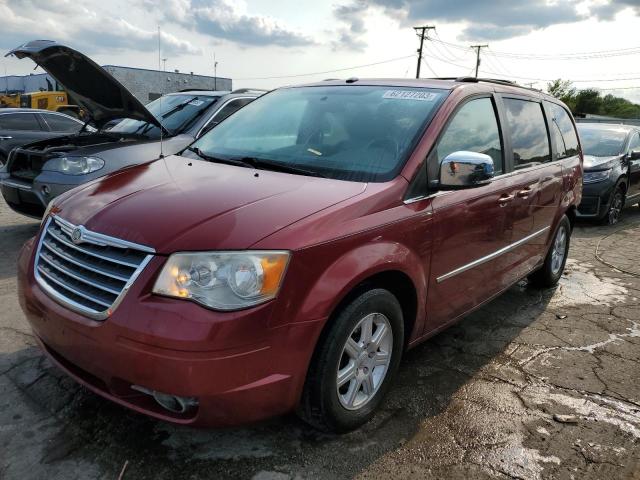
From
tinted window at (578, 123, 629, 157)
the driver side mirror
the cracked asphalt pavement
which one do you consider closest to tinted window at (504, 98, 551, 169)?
the driver side mirror

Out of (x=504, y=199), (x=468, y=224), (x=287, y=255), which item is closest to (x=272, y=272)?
(x=287, y=255)

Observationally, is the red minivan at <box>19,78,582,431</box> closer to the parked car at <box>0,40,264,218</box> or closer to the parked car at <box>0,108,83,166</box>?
the parked car at <box>0,40,264,218</box>

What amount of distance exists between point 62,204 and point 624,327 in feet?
13.7

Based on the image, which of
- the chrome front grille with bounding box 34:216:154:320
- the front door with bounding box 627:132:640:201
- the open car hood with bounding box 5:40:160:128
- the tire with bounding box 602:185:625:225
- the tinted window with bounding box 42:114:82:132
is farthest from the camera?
the tinted window with bounding box 42:114:82:132

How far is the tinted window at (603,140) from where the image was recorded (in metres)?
9.02

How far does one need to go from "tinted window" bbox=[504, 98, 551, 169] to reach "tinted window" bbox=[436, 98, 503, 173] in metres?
0.26

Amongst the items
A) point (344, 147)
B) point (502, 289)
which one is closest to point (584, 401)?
point (502, 289)

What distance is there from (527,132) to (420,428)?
251 cm

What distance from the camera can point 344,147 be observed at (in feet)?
9.75

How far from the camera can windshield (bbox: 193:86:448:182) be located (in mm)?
2814

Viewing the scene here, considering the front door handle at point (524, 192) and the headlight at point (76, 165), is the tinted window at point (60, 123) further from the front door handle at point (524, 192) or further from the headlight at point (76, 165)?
the front door handle at point (524, 192)

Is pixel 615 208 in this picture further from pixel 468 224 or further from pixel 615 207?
pixel 468 224

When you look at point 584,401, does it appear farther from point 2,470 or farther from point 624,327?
point 2,470

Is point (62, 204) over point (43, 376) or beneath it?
over
